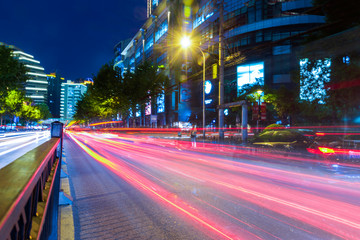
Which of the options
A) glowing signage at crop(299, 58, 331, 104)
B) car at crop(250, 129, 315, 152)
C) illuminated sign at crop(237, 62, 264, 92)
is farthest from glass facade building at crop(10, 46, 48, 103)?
car at crop(250, 129, 315, 152)

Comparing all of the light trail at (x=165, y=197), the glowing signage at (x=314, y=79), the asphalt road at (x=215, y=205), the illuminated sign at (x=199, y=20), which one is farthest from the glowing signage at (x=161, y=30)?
the asphalt road at (x=215, y=205)

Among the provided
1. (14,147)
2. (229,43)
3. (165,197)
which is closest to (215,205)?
(165,197)

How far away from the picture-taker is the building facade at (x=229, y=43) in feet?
135

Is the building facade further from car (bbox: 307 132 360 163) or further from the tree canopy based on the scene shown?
car (bbox: 307 132 360 163)

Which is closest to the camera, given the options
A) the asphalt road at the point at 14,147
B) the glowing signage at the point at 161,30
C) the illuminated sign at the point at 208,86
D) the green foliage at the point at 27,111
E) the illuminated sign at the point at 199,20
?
the asphalt road at the point at 14,147

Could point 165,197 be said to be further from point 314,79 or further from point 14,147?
point 314,79

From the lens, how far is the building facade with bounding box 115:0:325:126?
135ft

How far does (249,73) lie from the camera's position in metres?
43.9

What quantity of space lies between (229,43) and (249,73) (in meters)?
7.63

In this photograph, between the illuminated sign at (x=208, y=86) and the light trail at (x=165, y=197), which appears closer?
the light trail at (x=165, y=197)

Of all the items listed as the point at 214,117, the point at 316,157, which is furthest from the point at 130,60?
the point at 316,157

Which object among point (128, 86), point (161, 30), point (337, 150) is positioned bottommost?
point (337, 150)

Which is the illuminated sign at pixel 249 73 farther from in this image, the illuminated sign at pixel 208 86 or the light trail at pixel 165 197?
the light trail at pixel 165 197

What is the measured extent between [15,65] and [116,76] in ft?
67.5
